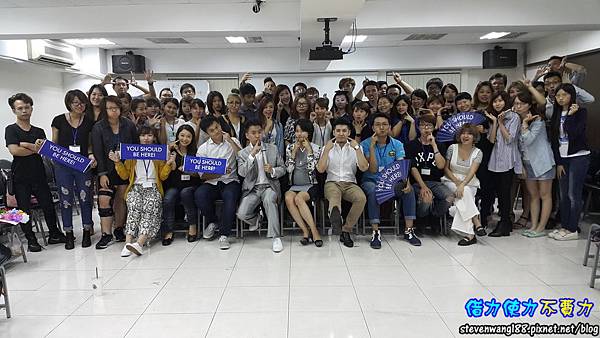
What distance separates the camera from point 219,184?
14.7ft

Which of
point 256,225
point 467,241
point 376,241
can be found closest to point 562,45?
point 467,241

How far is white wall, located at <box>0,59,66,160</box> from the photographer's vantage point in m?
6.86

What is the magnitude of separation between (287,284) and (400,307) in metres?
0.89

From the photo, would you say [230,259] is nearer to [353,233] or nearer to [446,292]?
[353,233]

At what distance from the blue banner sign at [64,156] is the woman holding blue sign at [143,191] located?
29 cm

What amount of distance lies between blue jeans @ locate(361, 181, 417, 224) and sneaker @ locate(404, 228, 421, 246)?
0.16 meters

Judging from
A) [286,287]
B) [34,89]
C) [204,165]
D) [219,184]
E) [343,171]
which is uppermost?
[34,89]

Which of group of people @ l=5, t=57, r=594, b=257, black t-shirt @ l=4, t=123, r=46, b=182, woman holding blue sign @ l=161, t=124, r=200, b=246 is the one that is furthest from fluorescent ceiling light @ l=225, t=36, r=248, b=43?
black t-shirt @ l=4, t=123, r=46, b=182

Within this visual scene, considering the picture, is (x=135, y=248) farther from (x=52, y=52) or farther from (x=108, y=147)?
(x=52, y=52)

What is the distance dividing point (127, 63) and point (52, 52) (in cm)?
187

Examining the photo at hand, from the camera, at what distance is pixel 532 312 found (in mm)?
2736

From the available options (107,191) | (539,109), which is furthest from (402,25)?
(107,191)

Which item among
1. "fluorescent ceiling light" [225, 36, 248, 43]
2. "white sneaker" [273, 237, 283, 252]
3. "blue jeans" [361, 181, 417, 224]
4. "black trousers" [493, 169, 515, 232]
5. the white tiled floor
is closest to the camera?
the white tiled floor

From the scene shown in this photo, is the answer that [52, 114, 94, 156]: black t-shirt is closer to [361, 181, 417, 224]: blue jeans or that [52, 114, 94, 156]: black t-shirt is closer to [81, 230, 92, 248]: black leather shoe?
[81, 230, 92, 248]: black leather shoe
